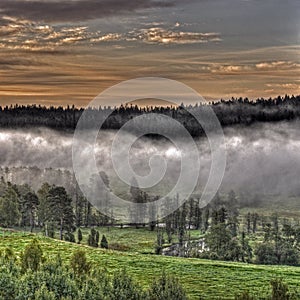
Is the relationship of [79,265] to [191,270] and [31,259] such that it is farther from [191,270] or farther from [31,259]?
[191,270]

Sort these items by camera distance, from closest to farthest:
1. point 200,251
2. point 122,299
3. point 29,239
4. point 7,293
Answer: point 7,293
point 122,299
point 29,239
point 200,251

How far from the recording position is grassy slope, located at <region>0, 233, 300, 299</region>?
118125 mm

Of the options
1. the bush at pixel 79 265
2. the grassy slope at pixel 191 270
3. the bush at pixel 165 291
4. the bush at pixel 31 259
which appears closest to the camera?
the bush at pixel 165 291

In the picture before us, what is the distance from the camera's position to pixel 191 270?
133 m

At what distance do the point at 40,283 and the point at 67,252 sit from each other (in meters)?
61.0

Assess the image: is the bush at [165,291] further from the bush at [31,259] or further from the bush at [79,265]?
the bush at [31,259]

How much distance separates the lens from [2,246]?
138625 mm

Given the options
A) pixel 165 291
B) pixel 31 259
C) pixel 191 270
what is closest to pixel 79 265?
pixel 31 259

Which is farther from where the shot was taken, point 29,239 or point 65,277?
point 29,239

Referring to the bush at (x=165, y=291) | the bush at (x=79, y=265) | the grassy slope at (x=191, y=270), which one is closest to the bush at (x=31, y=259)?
the bush at (x=79, y=265)

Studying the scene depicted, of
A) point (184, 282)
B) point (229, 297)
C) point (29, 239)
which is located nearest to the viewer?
point (229, 297)

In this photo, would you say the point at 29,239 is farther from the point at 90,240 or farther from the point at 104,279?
the point at 104,279

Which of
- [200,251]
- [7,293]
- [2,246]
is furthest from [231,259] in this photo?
[7,293]

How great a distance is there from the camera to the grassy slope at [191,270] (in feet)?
388
